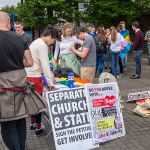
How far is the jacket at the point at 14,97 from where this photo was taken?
9.80 feet

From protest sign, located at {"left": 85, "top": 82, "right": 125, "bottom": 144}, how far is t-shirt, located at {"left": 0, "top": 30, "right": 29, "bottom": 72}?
130cm

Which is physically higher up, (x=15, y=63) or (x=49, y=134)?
(x=15, y=63)

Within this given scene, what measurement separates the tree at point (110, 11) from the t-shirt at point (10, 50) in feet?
41.1

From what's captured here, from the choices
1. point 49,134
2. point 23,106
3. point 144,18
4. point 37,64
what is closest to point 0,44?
point 23,106

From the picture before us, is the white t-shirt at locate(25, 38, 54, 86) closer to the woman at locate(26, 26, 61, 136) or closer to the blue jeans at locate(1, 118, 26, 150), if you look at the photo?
the woman at locate(26, 26, 61, 136)

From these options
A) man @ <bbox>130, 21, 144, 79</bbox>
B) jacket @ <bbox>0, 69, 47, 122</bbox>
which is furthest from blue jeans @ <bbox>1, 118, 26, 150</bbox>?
man @ <bbox>130, 21, 144, 79</bbox>

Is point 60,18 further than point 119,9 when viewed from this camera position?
No

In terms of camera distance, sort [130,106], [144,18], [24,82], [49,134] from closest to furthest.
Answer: [24,82] → [49,134] → [130,106] → [144,18]

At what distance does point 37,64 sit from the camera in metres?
4.11

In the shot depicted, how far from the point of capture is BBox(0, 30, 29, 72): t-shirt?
9.66ft

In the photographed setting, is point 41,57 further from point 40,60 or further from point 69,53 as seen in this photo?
point 69,53

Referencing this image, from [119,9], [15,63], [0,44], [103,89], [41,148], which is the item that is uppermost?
[119,9]

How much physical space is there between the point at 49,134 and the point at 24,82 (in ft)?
5.27

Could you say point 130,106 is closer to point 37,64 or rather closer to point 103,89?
point 103,89
